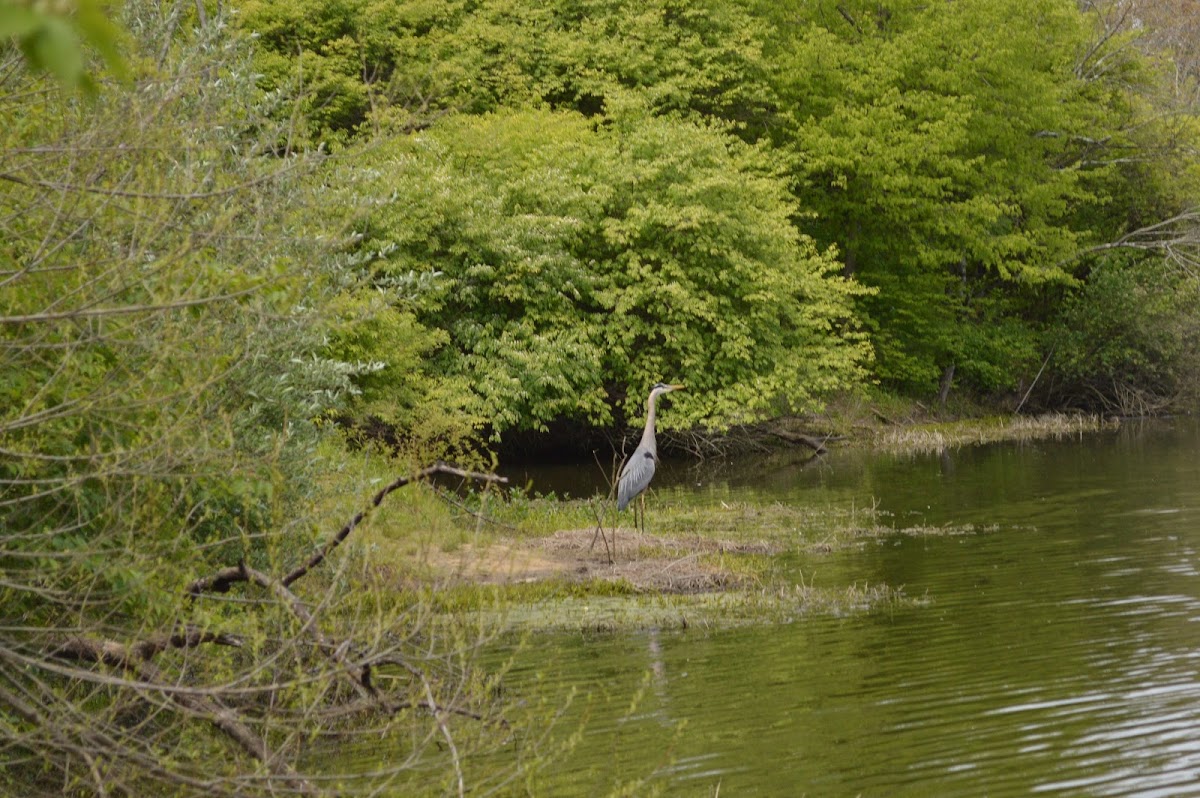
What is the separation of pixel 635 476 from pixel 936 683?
8.50 metres

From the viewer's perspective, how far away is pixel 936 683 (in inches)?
449

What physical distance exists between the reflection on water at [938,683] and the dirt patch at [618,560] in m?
1.44

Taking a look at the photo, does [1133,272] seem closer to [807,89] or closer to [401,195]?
Answer: [807,89]

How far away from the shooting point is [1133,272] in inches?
1678

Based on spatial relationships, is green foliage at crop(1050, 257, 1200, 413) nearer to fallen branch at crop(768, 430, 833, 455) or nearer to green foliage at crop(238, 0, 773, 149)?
fallen branch at crop(768, 430, 833, 455)

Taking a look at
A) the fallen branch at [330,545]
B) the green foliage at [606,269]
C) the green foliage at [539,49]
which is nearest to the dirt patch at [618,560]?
the fallen branch at [330,545]

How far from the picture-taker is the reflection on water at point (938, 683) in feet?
29.8

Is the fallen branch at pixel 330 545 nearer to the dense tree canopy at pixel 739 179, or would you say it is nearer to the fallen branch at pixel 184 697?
the fallen branch at pixel 184 697

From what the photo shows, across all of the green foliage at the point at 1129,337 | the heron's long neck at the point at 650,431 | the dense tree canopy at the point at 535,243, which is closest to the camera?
the dense tree canopy at the point at 535,243

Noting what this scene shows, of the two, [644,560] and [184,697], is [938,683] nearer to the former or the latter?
[184,697]

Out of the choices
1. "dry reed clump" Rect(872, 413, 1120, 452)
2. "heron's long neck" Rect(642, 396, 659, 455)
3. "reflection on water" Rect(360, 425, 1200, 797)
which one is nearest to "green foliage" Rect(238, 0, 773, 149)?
"dry reed clump" Rect(872, 413, 1120, 452)

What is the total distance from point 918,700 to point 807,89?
32.6m

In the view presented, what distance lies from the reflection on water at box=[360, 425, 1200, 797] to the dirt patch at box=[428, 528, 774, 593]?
1.44 metres

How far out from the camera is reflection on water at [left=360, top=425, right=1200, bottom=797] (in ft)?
29.8
